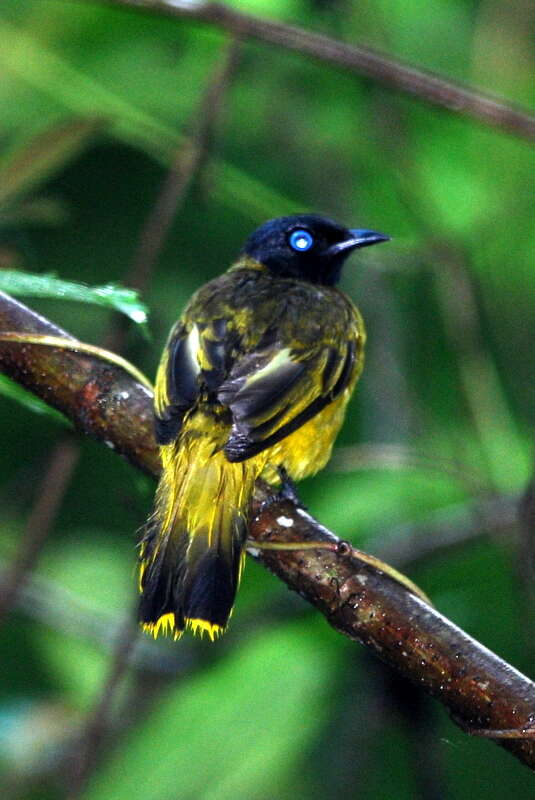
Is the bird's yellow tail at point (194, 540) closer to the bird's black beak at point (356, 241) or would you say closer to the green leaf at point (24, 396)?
the green leaf at point (24, 396)

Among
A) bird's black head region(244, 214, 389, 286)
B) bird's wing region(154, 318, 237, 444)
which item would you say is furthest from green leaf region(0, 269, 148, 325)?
bird's black head region(244, 214, 389, 286)

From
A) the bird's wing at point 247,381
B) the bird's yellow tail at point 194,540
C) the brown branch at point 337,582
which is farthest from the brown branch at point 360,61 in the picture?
the brown branch at point 337,582

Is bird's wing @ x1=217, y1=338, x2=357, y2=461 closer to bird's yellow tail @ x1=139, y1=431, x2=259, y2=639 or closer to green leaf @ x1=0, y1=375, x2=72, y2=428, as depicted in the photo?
bird's yellow tail @ x1=139, y1=431, x2=259, y2=639

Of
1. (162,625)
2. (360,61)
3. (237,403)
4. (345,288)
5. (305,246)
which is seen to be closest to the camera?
(162,625)

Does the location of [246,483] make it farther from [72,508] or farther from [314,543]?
[72,508]

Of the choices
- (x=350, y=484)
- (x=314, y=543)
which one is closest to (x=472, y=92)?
(x=350, y=484)

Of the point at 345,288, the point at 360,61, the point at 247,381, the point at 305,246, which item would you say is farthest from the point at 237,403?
the point at 345,288

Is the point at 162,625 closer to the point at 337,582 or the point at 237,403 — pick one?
the point at 337,582
